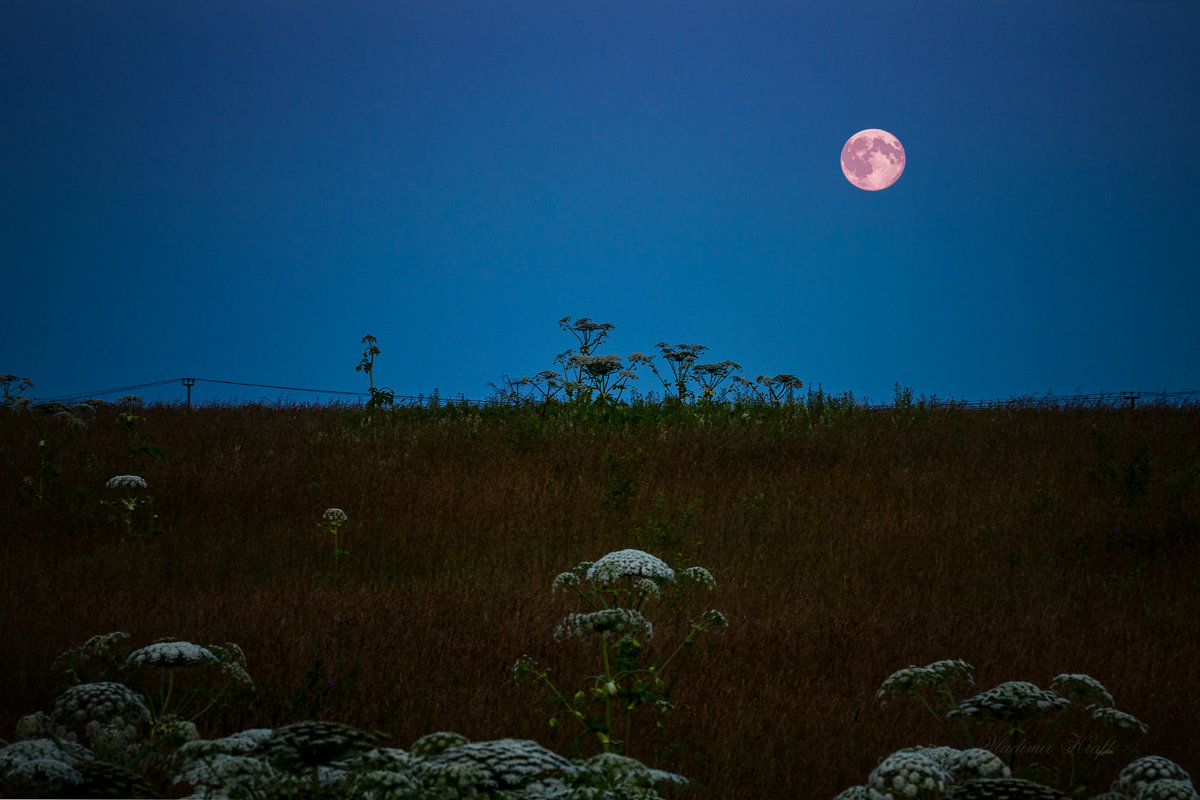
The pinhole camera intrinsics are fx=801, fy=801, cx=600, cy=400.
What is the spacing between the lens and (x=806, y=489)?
31.3 feet

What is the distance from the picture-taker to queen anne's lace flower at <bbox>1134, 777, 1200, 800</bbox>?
2.51 m

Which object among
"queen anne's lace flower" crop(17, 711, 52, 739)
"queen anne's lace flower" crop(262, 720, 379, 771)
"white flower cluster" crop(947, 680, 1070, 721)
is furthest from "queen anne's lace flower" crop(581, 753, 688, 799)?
"queen anne's lace flower" crop(17, 711, 52, 739)

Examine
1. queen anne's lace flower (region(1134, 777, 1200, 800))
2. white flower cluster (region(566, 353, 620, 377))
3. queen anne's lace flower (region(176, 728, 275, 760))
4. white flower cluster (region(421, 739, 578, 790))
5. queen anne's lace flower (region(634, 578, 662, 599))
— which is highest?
white flower cluster (region(566, 353, 620, 377))

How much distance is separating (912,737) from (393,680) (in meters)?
2.91

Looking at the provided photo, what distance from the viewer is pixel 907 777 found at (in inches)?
97.9

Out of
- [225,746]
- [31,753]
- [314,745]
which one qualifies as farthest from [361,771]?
[31,753]

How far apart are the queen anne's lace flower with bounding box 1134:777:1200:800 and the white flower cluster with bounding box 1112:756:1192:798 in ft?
0.60

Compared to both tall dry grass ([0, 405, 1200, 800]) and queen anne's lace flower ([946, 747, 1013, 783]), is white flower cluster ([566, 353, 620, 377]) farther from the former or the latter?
queen anne's lace flower ([946, 747, 1013, 783])

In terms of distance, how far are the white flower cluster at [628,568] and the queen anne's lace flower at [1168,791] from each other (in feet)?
5.83

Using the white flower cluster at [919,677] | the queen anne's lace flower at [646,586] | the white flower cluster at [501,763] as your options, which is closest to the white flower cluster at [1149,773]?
the white flower cluster at [919,677]

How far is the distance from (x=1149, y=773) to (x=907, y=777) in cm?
101

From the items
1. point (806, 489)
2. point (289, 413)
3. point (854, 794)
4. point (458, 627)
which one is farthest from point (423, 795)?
point (289, 413)

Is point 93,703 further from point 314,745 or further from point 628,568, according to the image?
point 628,568

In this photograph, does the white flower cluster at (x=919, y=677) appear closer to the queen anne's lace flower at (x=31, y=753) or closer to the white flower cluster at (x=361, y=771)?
the white flower cluster at (x=361, y=771)
